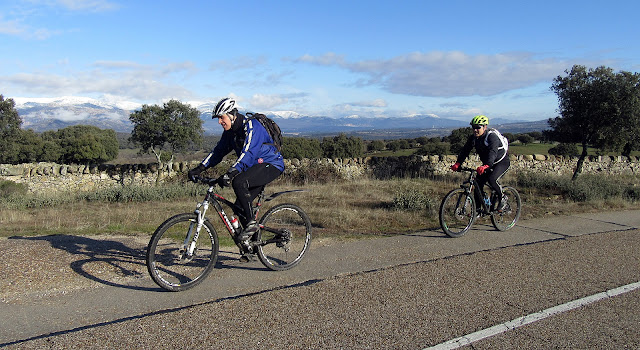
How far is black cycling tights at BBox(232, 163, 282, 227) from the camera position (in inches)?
196

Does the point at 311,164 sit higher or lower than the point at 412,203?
higher

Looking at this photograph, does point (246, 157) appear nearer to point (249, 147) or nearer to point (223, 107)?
point (249, 147)

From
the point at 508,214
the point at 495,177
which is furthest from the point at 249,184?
the point at 508,214

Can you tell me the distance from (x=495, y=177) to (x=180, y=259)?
5.40 meters

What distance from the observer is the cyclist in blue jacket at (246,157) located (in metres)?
4.95

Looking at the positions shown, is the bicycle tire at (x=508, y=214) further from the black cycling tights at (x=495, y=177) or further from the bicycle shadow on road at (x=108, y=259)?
the bicycle shadow on road at (x=108, y=259)

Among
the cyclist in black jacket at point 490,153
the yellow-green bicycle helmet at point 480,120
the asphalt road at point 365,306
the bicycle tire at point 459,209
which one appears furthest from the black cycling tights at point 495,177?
the asphalt road at point 365,306

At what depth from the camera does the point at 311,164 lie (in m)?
19.5

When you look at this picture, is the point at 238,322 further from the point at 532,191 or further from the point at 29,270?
the point at 532,191

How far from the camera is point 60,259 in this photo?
5352 millimetres

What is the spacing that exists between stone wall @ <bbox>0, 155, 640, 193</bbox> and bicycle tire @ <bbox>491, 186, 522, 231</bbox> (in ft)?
34.6

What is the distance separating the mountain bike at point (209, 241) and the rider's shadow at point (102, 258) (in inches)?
11.7

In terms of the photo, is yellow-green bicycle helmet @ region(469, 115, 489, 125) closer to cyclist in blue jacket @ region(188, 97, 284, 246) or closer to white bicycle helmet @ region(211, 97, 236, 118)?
cyclist in blue jacket @ region(188, 97, 284, 246)

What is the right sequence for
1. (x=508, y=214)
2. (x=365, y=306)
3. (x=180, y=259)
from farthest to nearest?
(x=508, y=214) < (x=180, y=259) < (x=365, y=306)
